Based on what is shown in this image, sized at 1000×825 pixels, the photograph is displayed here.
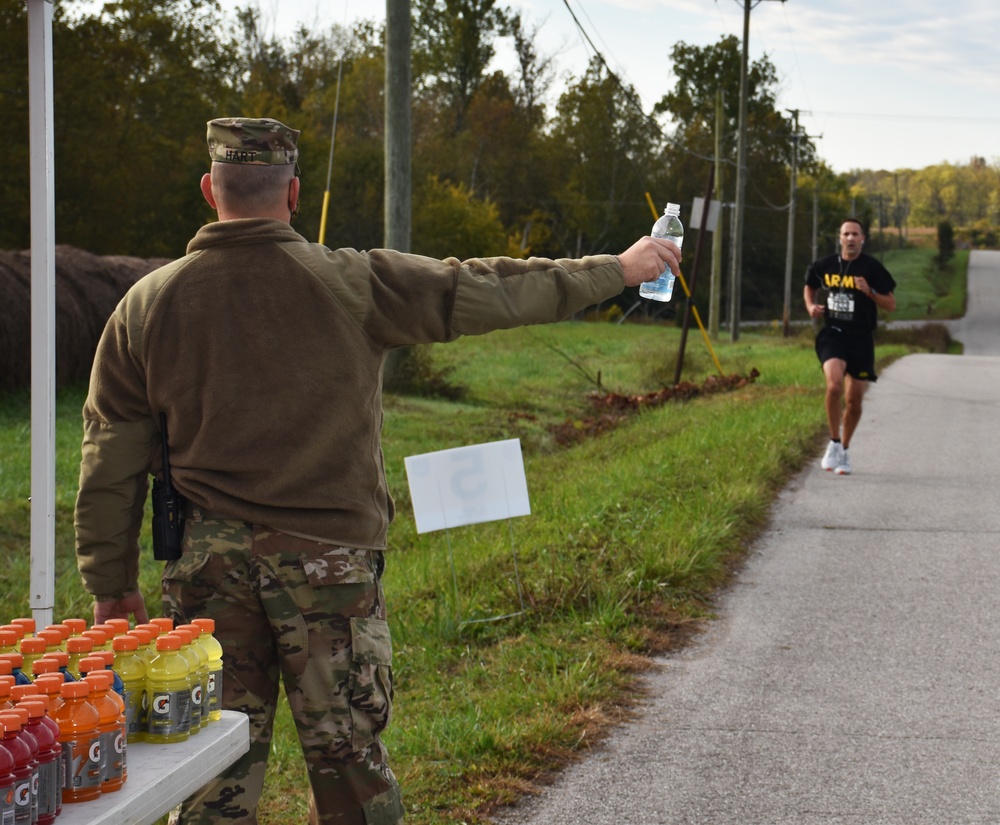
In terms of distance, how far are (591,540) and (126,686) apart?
18.3 feet

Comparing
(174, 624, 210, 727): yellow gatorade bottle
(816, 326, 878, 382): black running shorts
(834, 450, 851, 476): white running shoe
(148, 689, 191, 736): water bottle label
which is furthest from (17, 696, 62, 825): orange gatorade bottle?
(834, 450, 851, 476): white running shoe

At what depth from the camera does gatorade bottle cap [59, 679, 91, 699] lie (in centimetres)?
232

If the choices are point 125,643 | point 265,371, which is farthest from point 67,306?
point 125,643

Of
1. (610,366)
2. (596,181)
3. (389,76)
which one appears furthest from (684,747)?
(596,181)

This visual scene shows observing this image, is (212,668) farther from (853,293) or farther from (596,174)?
(596,174)

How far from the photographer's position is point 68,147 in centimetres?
3108

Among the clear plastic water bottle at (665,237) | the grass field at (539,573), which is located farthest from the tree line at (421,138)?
the clear plastic water bottle at (665,237)

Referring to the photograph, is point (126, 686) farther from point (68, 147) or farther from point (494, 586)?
point (68, 147)

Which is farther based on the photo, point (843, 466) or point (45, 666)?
point (843, 466)

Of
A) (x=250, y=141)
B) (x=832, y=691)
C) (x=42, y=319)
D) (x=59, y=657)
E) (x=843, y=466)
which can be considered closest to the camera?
(x=59, y=657)

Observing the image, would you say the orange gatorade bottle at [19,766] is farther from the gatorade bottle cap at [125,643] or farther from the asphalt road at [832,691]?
the asphalt road at [832,691]

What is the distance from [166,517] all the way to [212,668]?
0.59 m

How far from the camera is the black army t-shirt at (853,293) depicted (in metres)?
11.1

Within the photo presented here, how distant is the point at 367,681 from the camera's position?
10.5 ft
